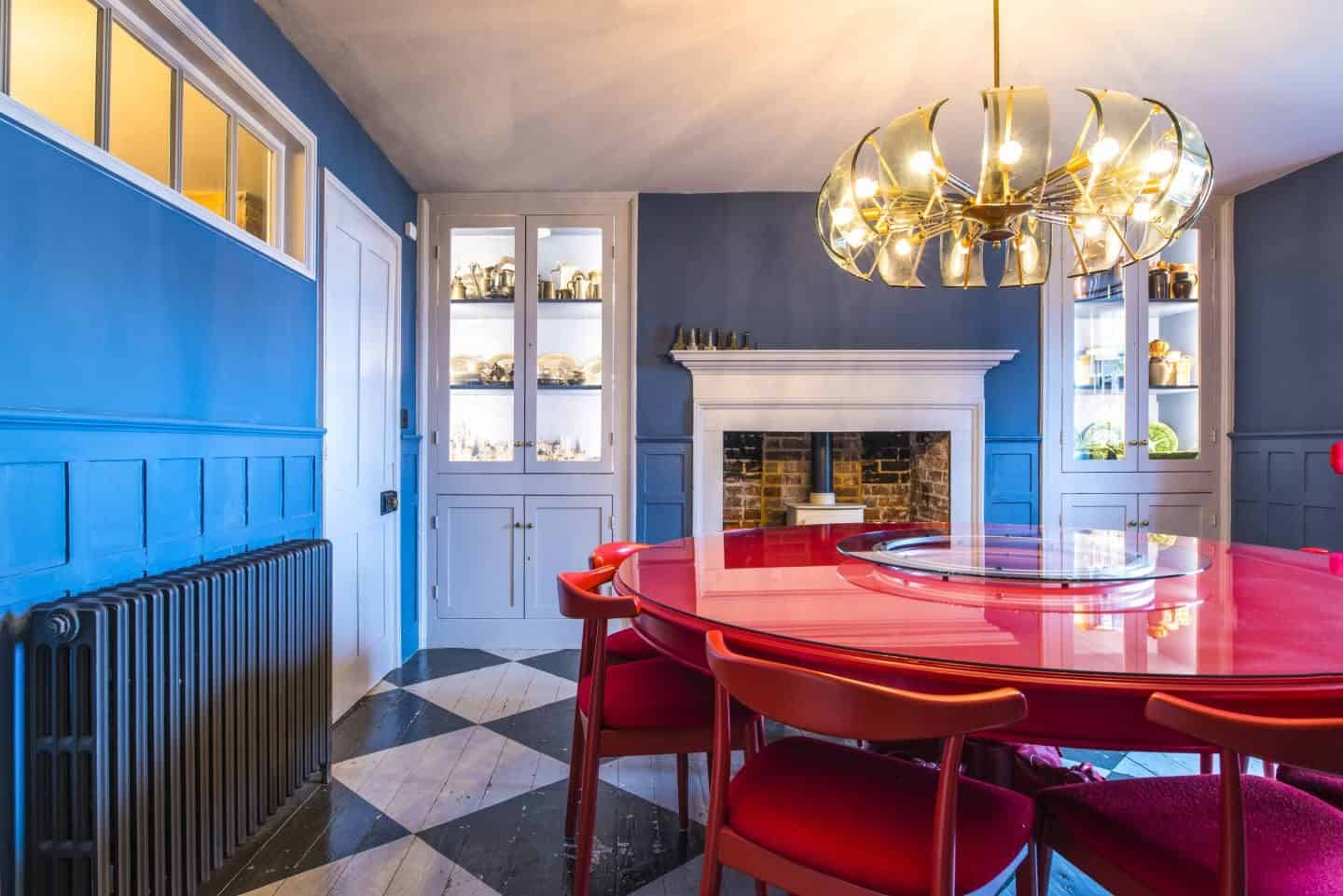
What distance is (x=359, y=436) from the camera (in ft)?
10.4

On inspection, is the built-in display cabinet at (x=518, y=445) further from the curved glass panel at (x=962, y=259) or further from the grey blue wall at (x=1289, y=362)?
the grey blue wall at (x=1289, y=362)

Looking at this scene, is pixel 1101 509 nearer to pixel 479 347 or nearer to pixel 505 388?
pixel 505 388

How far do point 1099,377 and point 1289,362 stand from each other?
0.84 m

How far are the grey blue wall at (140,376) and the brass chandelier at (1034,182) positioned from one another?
1.82m

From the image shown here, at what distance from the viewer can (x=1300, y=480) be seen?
11.9 feet

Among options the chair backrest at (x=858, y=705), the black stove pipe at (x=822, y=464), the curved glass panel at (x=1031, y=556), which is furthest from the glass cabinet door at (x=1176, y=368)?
the chair backrest at (x=858, y=705)

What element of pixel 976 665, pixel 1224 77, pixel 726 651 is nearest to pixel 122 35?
pixel 726 651

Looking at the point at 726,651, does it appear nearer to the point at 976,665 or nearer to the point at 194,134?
the point at 976,665

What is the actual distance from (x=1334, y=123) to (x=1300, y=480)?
65.5 inches

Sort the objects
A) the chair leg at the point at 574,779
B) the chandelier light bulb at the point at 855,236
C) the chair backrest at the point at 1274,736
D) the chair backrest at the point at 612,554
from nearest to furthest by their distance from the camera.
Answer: the chair backrest at the point at 1274,736, the chair leg at the point at 574,779, the chandelier light bulb at the point at 855,236, the chair backrest at the point at 612,554

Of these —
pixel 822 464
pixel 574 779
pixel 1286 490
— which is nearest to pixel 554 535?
pixel 822 464

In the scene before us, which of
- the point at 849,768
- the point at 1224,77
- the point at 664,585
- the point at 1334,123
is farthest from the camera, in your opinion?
the point at 1334,123

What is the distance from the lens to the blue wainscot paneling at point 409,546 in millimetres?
3805

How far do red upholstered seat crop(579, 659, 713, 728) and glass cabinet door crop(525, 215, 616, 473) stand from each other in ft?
7.32
